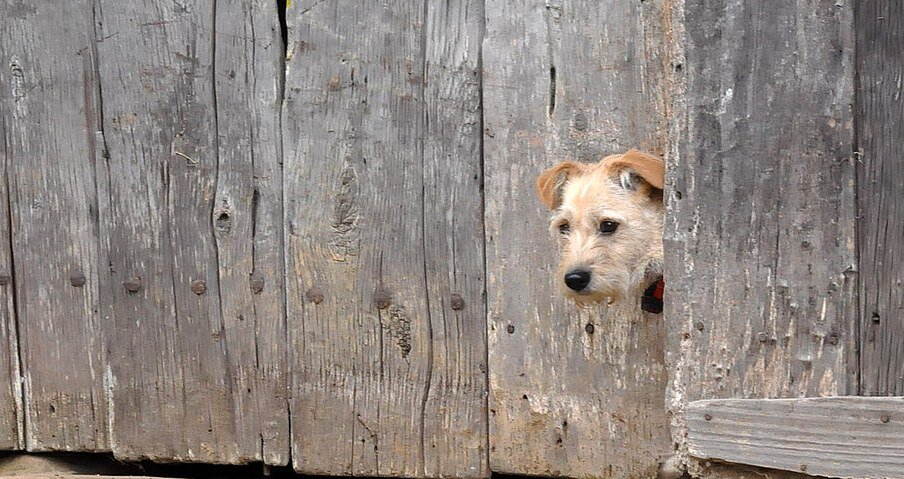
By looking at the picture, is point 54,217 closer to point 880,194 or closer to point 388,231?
point 388,231

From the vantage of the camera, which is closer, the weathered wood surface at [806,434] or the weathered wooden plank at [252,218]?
the weathered wood surface at [806,434]

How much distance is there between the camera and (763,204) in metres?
2.92

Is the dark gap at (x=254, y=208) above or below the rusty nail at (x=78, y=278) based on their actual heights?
above

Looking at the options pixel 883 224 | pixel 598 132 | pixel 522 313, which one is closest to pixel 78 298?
pixel 522 313

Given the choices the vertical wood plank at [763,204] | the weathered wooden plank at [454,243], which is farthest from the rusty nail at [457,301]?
the vertical wood plank at [763,204]

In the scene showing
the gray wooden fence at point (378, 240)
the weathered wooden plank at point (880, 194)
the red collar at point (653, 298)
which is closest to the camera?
the weathered wooden plank at point (880, 194)

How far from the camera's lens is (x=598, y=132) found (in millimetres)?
3410

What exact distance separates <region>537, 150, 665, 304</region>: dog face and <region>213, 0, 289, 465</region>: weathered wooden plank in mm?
932

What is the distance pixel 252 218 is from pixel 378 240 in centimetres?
43

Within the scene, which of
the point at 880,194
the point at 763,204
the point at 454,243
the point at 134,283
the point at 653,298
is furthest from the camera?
the point at 134,283

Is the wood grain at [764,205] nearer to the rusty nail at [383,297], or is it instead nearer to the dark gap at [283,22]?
the rusty nail at [383,297]

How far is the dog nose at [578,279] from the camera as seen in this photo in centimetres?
328


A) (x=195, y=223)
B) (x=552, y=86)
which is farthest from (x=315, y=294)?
(x=552, y=86)

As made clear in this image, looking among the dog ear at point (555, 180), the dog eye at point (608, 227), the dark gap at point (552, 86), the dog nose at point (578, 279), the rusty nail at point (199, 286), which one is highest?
the dark gap at point (552, 86)
